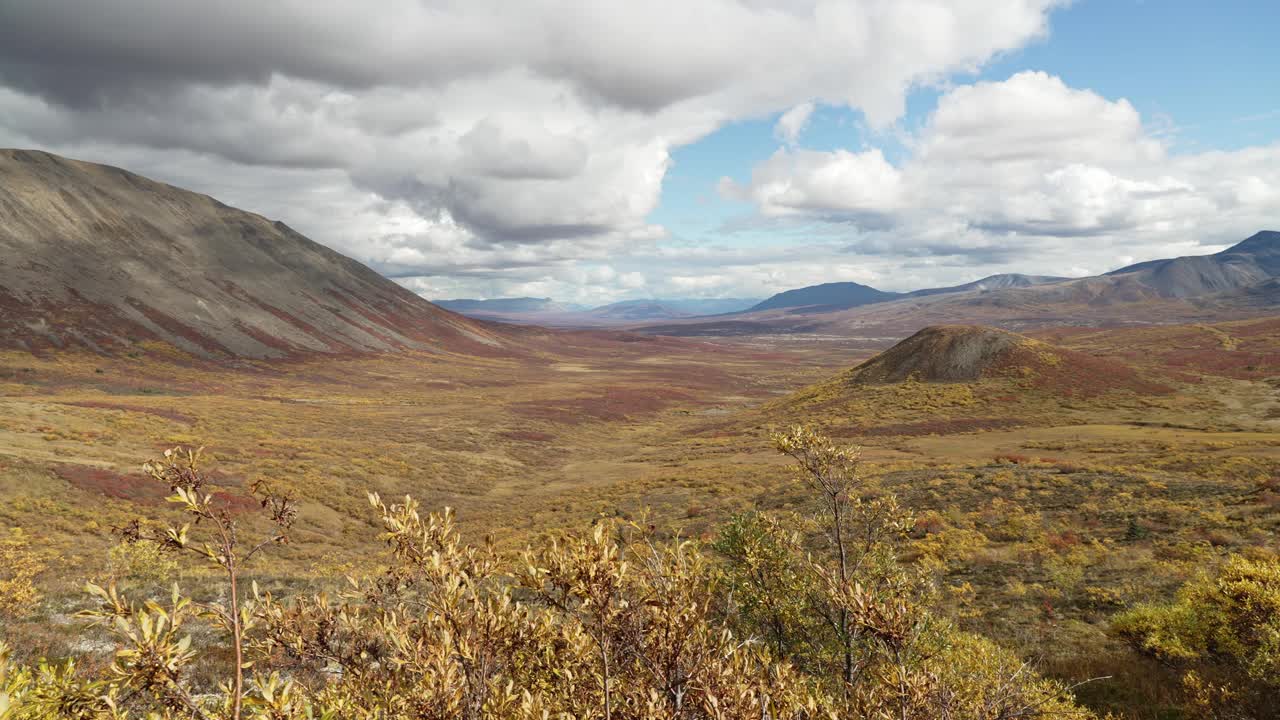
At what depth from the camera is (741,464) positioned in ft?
167

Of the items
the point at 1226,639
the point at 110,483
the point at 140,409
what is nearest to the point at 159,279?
the point at 140,409

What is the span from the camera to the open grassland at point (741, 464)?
19.2 m

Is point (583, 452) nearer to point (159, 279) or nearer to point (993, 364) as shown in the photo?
point (993, 364)

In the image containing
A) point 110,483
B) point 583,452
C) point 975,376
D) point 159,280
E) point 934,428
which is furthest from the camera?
point 159,280

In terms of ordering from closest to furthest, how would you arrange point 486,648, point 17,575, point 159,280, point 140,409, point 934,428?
point 486,648 < point 17,575 < point 140,409 < point 934,428 < point 159,280

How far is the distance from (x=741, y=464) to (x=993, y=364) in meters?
48.5

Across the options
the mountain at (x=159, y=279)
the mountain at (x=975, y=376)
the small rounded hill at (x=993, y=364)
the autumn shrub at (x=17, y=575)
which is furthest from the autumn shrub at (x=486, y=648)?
the mountain at (x=159, y=279)

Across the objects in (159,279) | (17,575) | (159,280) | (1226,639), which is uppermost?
(159,279)

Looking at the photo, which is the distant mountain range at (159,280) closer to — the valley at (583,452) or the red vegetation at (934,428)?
the valley at (583,452)

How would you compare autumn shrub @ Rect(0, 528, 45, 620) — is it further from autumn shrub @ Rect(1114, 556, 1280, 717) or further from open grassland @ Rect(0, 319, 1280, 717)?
autumn shrub @ Rect(1114, 556, 1280, 717)

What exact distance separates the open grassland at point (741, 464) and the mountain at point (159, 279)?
1686cm

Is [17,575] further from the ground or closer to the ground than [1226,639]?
closer to the ground

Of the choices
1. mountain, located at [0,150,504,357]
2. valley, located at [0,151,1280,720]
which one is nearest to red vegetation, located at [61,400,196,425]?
valley, located at [0,151,1280,720]

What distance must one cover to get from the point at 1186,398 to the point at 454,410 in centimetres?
9350
